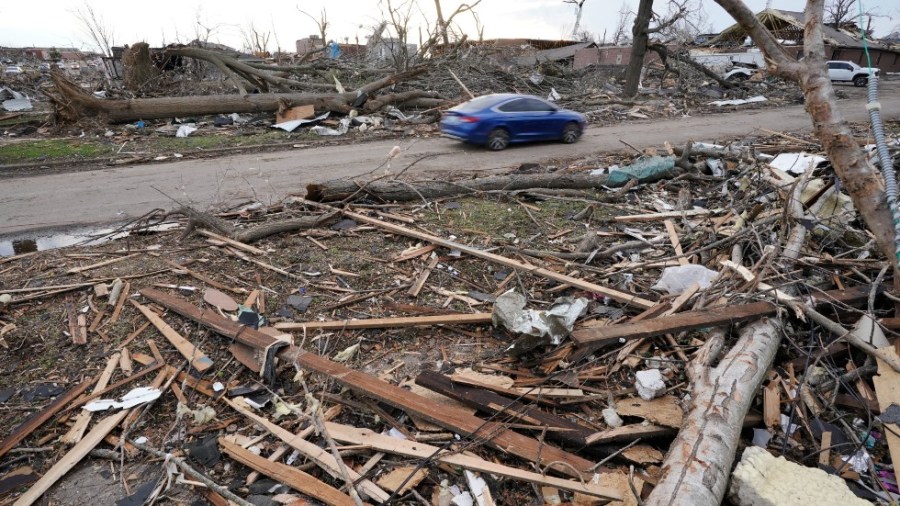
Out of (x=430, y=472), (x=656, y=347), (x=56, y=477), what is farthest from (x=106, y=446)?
(x=656, y=347)

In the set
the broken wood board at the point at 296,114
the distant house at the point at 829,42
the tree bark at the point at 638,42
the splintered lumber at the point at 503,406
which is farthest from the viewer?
the distant house at the point at 829,42

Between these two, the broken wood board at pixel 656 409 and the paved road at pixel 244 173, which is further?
the paved road at pixel 244 173

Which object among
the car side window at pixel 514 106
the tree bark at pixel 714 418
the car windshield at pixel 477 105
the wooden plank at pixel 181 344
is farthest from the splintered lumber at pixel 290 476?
the car side window at pixel 514 106

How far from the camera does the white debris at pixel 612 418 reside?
153 inches

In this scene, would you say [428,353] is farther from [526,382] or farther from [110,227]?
[110,227]

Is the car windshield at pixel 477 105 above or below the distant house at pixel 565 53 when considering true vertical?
below

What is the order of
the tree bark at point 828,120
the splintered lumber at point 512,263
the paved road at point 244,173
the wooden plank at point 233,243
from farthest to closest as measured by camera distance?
the paved road at point 244,173 < the wooden plank at point 233,243 < the splintered lumber at point 512,263 < the tree bark at point 828,120

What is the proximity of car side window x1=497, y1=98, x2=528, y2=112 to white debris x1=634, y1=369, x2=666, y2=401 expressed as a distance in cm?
1029

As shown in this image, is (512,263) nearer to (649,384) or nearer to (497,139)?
(649,384)

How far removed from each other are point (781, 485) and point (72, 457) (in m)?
4.78

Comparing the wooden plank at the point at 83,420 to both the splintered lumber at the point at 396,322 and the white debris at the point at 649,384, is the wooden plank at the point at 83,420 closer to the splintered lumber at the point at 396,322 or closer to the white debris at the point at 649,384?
the splintered lumber at the point at 396,322

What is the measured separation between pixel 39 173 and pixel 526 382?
12.9m

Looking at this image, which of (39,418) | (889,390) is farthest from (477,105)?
(39,418)

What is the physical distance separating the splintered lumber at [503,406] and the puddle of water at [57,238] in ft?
18.2
